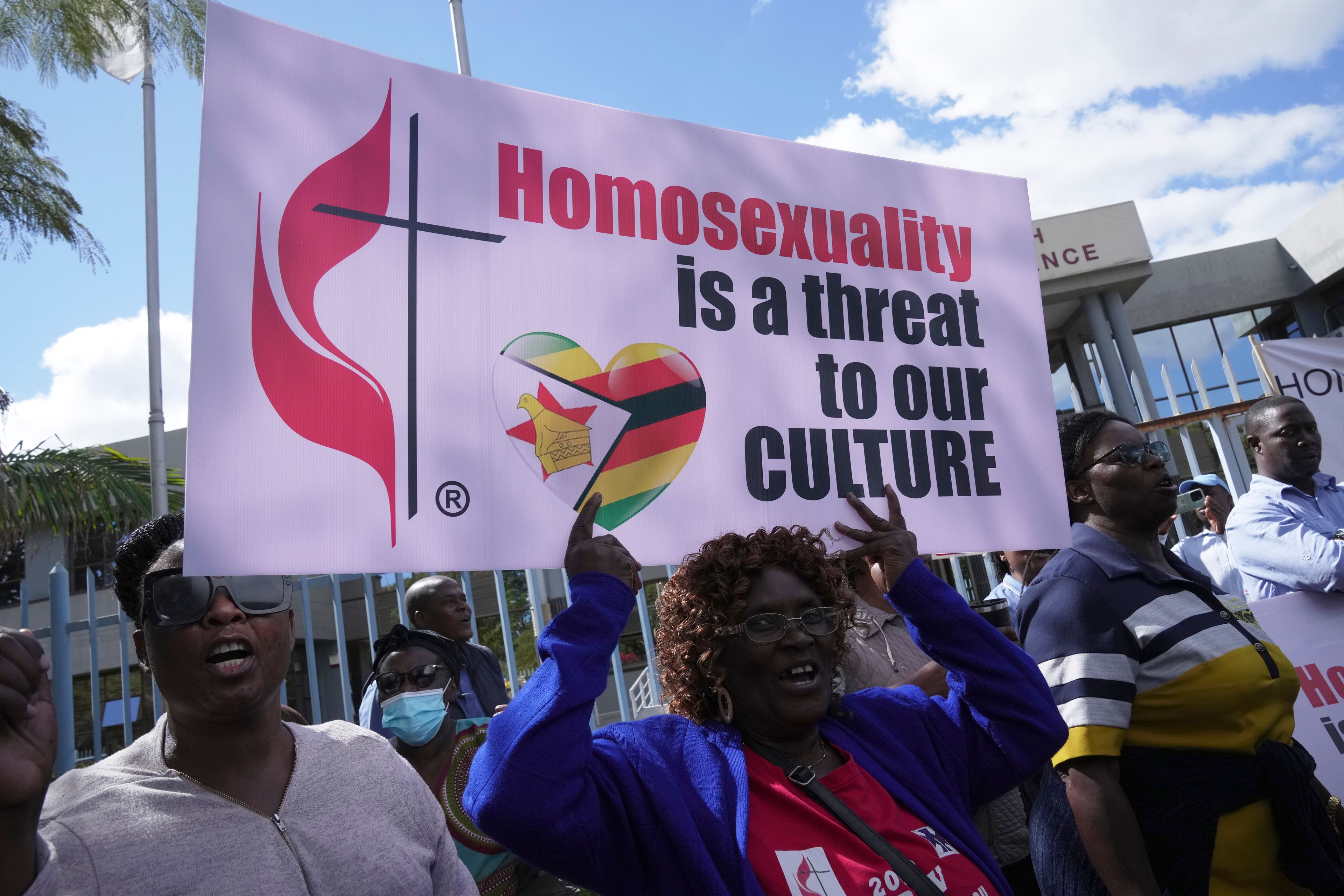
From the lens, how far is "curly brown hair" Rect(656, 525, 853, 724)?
1.99 metres

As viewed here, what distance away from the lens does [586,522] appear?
6.70 ft

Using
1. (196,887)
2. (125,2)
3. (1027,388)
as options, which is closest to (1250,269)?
(1027,388)

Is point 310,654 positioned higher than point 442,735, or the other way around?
point 310,654

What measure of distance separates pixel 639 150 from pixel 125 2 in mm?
12765

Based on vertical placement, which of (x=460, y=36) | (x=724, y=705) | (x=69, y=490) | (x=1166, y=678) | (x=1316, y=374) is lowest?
(x=1166, y=678)

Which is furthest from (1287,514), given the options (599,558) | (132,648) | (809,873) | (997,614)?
(132,648)

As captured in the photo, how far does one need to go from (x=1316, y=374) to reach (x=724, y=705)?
17.0 feet

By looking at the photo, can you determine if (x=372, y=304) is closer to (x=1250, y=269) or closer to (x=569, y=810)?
(x=569, y=810)

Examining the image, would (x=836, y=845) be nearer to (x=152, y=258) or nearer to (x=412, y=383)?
(x=412, y=383)

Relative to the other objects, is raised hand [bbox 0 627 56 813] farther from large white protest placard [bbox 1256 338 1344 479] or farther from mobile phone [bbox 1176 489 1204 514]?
mobile phone [bbox 1176 489 1204 514]

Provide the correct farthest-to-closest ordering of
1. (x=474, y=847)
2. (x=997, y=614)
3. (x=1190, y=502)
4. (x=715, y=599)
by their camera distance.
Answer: (x=1190, y=502), (x=997, y=614), (x=474, y=847), (x=715, y=599)

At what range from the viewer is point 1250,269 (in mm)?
16734

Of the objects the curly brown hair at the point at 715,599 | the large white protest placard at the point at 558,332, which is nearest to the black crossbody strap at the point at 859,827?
the curly brown hair at the point at 715,599

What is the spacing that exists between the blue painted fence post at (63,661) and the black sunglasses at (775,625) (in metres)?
3.53
